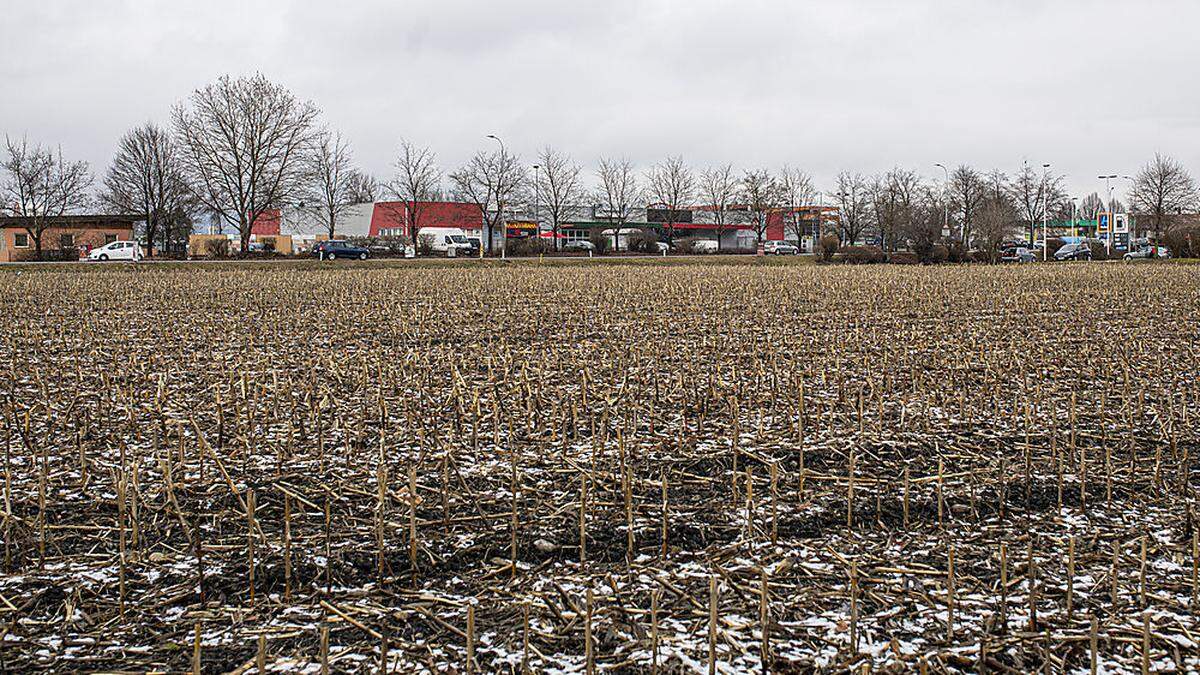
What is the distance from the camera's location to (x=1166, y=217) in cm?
7412

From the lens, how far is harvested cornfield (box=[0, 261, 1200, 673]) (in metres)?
4.37

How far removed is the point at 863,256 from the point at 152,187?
174ft

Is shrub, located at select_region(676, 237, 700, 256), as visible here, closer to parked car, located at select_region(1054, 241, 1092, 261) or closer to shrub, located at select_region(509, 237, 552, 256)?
shrub, located at select_region(509, 237, 552, 256)

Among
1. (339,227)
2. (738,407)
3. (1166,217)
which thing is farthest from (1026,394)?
(339,227)

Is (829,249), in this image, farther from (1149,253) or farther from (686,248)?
(1149,253)

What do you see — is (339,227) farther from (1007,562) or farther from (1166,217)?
(1007,562)

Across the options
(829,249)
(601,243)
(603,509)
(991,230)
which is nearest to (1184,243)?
(991,230)

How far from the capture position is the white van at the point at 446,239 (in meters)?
72.4

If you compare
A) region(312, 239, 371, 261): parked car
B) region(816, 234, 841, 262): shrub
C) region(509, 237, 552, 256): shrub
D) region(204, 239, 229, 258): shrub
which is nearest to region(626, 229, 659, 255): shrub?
region(509, 237, 552, 256): shrub

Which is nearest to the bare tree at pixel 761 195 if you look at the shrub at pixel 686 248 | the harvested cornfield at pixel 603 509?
the shrub at pixel 686 248

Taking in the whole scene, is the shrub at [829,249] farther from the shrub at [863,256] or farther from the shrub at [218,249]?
the shrub at [218,249]

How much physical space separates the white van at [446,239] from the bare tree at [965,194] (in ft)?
117

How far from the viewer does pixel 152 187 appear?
252 ft

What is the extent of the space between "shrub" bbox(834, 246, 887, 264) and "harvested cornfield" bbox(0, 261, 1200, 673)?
4326cm
